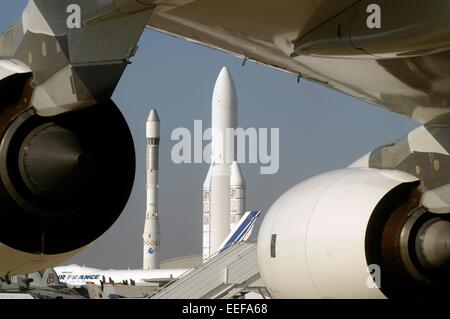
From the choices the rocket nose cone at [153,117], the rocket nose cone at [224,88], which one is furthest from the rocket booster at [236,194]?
the rocket nose cone at [153,117]

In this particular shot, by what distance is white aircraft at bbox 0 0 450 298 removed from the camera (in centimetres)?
608

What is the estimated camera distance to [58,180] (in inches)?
265

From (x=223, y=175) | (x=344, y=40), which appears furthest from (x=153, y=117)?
(x=344, y=40)

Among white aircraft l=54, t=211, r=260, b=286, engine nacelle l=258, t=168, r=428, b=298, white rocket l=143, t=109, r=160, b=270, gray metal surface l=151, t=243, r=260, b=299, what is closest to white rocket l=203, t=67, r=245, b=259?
white aircraft l=54, t=211, r=260, b=286

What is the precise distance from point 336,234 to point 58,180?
274 cm

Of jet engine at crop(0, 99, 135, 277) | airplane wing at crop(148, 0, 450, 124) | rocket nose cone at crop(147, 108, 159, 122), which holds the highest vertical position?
rocket nose cone at crop(147, 108, 159, 122)

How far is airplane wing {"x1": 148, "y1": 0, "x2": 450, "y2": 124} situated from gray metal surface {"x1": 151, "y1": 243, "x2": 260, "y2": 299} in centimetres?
1568

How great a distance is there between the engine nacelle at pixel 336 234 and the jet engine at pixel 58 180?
2.00 metres

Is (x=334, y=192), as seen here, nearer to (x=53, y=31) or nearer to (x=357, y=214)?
(x=357, y=214)

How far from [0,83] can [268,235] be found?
3.12 metres

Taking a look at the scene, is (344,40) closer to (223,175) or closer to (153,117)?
(223,175)

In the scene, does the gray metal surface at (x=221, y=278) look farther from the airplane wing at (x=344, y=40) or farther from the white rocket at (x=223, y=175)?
the white rocket at (x=223, y=175)

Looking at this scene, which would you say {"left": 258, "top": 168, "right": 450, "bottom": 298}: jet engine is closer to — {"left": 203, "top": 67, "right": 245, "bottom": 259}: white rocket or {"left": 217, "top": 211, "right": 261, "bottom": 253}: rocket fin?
{"left": 203, "top": 67, "right": 245, "bottom": 259}: white rocket
